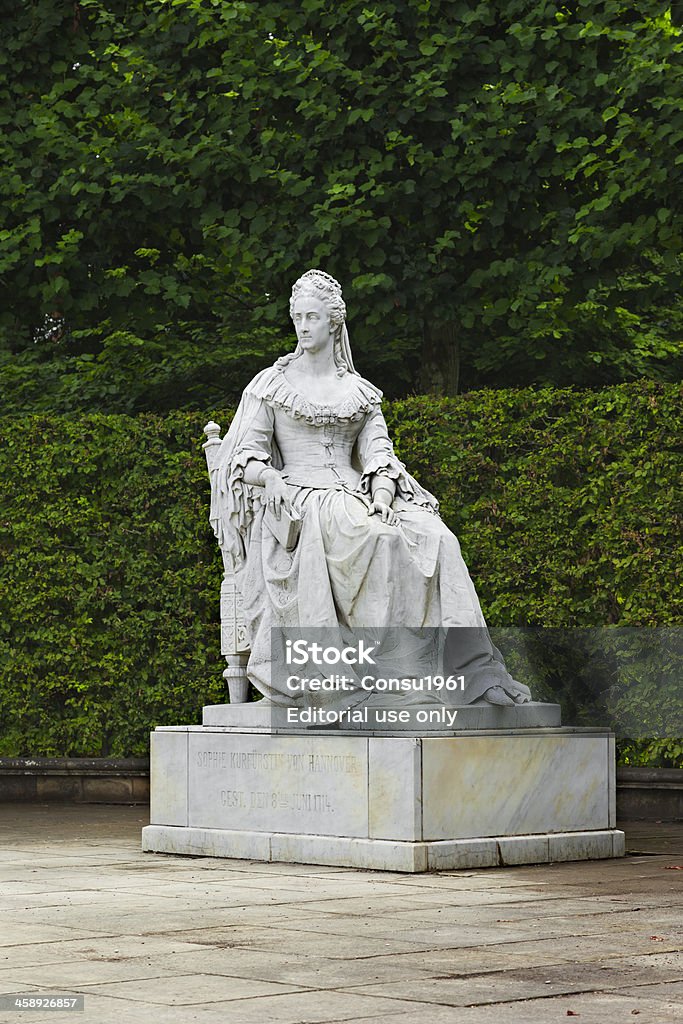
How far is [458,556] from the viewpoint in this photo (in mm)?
8859

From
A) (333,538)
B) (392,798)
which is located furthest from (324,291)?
(392,798)

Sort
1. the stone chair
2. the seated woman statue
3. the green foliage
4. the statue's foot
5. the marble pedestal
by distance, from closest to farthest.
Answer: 1. the marble pedestal
2. the statue's foot
3. the seated woman statue
4. the stone chair
5. the green foliage

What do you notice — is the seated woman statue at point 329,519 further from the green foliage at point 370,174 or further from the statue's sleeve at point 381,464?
the green foliage at point 370,174

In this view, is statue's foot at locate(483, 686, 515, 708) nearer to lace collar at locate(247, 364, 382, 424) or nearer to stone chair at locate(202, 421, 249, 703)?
stone chair at locate(202, 421, 249, 703)

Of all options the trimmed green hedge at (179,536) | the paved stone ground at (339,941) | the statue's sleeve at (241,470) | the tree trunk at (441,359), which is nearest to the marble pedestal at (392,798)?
the paved stone ground at (339,941)

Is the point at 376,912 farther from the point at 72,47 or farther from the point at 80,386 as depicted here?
the point at 72,47

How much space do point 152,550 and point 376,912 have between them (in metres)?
6.39

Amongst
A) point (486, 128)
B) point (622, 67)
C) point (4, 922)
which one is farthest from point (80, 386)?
point (4, 922)

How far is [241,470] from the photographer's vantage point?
30.7 ft

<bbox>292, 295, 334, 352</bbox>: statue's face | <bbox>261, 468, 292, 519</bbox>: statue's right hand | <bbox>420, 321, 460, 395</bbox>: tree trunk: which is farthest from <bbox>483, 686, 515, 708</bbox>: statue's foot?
<bbox>420, 321, 460, 395</bbox>: tree trunk

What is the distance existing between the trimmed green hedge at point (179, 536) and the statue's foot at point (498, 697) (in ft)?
8.50

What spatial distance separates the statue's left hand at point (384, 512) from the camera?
9.05 metres

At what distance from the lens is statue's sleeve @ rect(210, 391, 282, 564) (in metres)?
9.38

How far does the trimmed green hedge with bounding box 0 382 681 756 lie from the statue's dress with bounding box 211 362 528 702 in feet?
7.10
